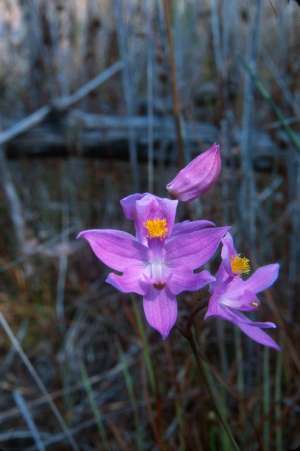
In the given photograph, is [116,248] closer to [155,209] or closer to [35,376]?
[155,209]

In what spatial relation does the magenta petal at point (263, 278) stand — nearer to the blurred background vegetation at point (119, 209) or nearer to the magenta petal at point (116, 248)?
the magenta petal at point (116, 248)

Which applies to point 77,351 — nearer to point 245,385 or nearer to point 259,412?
point 245,385

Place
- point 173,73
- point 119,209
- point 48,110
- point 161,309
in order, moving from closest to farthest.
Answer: point 161,309, point 173,73, point 48,110, point 119,209

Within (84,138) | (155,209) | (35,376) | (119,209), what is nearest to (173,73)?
(155,209)

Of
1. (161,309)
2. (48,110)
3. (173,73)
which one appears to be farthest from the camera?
(48,110)

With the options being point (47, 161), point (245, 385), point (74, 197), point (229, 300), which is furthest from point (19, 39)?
point (229, 300)

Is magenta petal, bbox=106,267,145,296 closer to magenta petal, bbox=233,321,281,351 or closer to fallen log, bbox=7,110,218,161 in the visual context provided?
magenta petal, bbox=233,321,281,351

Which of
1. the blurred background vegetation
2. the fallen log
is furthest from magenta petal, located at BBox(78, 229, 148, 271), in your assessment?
the fallen log
